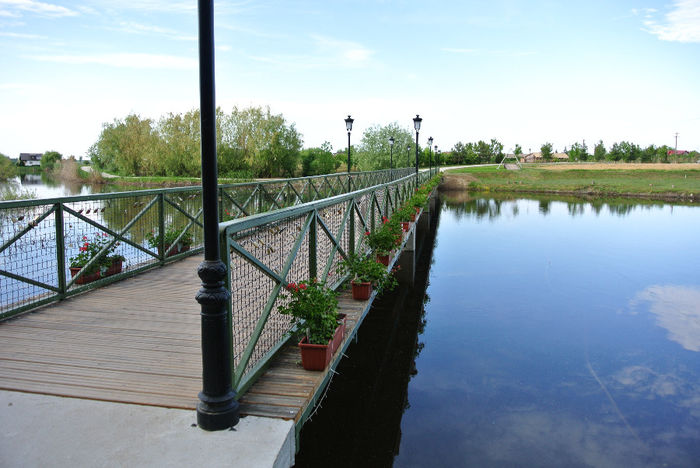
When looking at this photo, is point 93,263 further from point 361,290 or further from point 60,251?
point 361,290

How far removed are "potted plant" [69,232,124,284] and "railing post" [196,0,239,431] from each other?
13.1 ft

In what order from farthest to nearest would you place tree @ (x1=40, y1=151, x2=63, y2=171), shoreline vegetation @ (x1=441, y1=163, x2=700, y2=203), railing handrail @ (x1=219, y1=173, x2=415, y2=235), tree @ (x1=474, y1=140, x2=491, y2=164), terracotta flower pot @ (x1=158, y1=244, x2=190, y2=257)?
tree @ (x1=474, y1=140, x2=491, y2=164) < tree @ (x1=40, y1=151, x2=63, y2=171) < shoreline vegetation @ (x1=441, y1=163, x2=700, y2=203) < terracotta flower pot @ (x1=158, y1=244, x2=190, y2=257) < railing handrail @ (x1=219, y1=173, x2=415, y2=235)

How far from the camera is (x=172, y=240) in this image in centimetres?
857

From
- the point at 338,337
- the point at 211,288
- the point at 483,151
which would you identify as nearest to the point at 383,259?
the point at 338,337

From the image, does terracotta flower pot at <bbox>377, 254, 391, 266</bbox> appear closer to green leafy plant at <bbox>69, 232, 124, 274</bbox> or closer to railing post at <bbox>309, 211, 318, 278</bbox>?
railing post at <bbox>309, 211, 318, 278</bbox>

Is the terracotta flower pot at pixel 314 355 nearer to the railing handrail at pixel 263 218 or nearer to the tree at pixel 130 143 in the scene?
the railing handrail at pixel 263 218

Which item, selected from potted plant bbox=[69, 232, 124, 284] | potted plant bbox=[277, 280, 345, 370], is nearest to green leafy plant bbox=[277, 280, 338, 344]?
potted plant bbox=[277, 280, 345, 370]

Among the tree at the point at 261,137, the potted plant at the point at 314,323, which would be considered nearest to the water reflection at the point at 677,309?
the potted plant at the point at 314,323

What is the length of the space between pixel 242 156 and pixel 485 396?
4989cm

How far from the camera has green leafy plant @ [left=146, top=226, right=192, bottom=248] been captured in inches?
322

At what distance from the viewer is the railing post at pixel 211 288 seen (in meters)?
3.11

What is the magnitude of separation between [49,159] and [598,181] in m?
93.8

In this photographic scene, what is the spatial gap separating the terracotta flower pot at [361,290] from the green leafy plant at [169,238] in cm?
346

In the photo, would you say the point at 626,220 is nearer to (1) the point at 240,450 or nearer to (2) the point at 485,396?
(2) the point at 485,396
